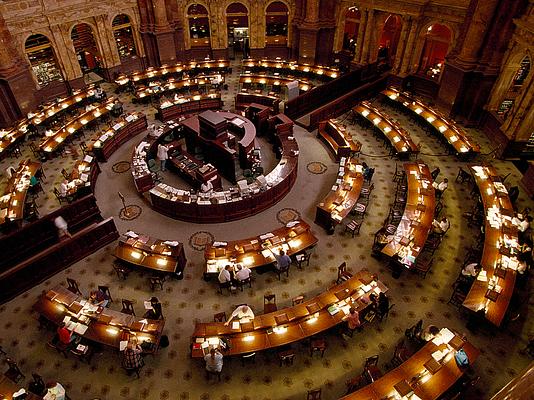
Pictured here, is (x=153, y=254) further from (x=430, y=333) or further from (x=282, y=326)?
(x=430, y=333)

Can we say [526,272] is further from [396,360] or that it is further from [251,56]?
[251,56]

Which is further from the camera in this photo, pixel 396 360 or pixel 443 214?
pixel 443 214

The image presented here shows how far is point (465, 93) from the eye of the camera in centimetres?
2170

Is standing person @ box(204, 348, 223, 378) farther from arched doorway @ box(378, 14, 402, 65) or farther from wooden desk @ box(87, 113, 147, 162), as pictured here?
arched doorway @ box(378, 14, 402, 65)

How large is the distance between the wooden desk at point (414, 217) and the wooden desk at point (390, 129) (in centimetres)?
199

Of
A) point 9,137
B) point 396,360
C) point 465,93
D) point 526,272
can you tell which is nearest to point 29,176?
point 9,137

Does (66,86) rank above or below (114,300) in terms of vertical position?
above

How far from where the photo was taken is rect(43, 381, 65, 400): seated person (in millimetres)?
9649

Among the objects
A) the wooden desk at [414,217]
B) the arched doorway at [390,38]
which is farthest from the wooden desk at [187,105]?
the arched doorway at [390,38]

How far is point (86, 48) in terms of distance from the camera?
2733cm

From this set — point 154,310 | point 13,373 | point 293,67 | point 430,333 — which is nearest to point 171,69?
point 293,67

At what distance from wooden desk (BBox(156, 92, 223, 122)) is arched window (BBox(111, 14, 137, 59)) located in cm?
751

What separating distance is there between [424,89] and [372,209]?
12.9m

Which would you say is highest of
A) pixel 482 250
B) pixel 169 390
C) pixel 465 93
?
pixel 465 93
